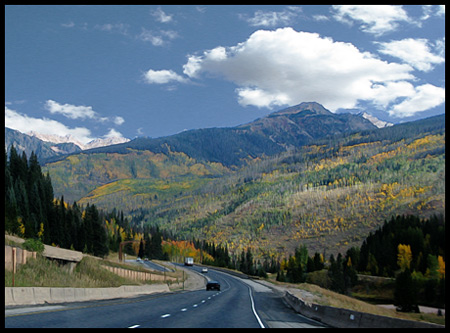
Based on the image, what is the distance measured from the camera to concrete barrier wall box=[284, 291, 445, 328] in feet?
53.2

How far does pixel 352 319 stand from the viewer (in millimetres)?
20703

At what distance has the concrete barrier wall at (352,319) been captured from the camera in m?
16.2

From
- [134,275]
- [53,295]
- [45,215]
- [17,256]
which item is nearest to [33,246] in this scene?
[17,256]

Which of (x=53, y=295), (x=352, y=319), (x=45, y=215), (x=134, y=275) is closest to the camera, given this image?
(x=352, y=319)

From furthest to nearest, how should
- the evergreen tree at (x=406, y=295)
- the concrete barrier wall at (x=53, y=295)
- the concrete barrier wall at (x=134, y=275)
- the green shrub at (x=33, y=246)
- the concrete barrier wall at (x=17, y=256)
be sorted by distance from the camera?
the evergreen tree at (x=406, y=295), the concrete barrier wall at (x=134, y=275), the green shrub at (x=33, y=246), the concrete barrier wall at (x=17, y=256), the concrete barrier wall at (x=53, y=295)

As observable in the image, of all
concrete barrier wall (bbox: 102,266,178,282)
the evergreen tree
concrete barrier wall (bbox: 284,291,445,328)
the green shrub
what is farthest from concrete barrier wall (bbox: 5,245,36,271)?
the evergreen tree

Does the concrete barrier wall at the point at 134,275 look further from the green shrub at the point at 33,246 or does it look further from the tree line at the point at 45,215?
the tree line at the point at 45,215

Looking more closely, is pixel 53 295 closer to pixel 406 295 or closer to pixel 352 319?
pixel 352 319

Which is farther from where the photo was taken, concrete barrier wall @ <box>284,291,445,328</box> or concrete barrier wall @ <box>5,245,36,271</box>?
concrete barrier wall @ <box>5,245,36,271</box>

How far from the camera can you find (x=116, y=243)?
179m

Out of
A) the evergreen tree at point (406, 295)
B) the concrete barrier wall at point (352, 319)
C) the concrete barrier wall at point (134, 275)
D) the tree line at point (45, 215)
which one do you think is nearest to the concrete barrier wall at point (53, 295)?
the concrete barrier wall at point (134, 275)

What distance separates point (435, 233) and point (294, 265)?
4991cm

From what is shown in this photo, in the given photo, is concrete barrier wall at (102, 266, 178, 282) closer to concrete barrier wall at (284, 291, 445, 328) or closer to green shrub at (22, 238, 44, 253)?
green shrub at (22, 238, 44, 253)

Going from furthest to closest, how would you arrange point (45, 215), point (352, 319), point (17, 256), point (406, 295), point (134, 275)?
point (45, 215), point (406, 295), point (134, 275), point (17, 256), point (352, 319)
